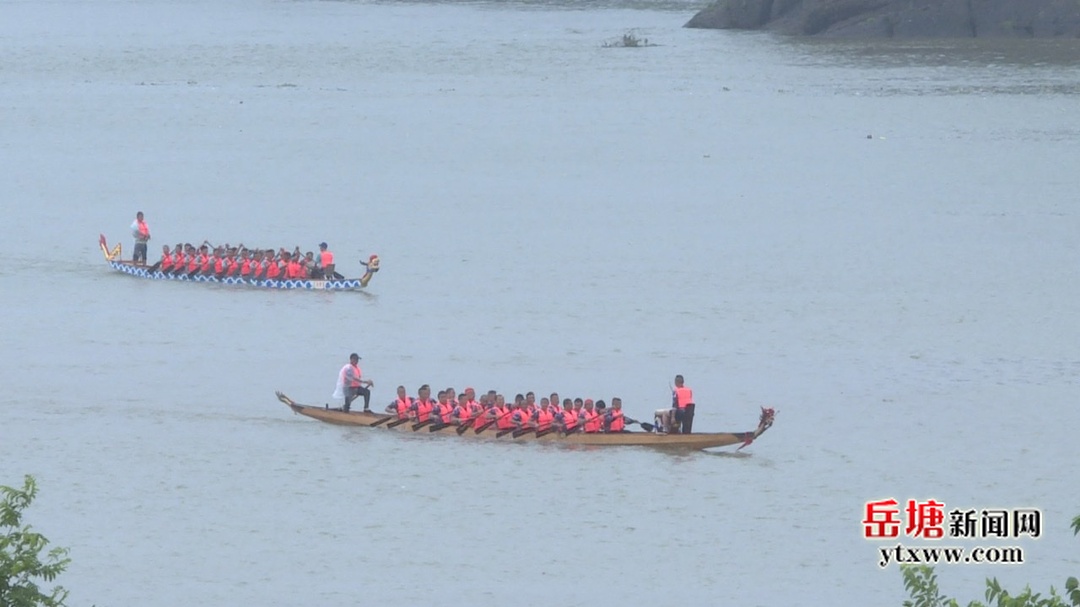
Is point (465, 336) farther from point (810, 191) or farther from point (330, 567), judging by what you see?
point (810, 191)

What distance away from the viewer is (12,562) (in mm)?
12602

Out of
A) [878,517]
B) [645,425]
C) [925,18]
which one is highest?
[925,18]

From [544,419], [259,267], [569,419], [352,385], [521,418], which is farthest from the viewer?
[259,267]

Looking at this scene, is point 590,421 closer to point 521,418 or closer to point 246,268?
point 521,418

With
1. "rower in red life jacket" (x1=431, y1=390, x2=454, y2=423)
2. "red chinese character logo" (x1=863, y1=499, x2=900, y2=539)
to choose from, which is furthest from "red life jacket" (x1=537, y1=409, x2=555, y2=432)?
"red chinese character logo" (x1=863, y1=499, x2=900, y2=539)

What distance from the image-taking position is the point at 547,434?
1107 inches

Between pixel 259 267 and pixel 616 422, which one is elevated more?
pixel 259 267

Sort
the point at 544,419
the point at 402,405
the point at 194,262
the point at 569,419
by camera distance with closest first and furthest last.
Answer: the point at 569,419
the point at 544,419
the point at 402,405
the point at 194,262

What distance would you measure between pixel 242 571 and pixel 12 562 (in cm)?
1106

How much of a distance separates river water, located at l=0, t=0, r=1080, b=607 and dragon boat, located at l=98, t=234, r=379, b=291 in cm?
32

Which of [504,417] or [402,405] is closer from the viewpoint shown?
[504,417]

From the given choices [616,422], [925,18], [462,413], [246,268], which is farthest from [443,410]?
[925,18]

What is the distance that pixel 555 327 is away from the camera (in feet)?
122

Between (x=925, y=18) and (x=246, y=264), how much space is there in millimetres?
57254
